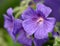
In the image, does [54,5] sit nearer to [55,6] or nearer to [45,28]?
[55,6]

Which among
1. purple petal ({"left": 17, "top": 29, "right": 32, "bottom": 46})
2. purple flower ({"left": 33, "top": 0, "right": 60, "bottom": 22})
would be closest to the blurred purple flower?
purple petal ({"left": 17, "top": 29, "right": 32, "bottom": 46})

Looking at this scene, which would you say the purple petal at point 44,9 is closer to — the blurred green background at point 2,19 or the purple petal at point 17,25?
the purple petal at point 17,25

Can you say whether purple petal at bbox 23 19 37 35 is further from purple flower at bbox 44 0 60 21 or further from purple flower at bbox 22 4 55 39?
purple flower at bbox 44 0 60 21

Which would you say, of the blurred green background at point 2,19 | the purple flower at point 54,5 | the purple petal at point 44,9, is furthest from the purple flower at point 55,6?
the blurred green background at point 2,19

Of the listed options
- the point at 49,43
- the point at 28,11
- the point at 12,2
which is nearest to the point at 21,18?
the point at 28,11

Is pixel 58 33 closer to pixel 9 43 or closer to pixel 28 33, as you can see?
pixel 28 33

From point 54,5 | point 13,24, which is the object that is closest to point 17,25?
point 13,24

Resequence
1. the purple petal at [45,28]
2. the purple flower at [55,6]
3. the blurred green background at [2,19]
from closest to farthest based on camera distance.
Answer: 1. the purple petal at [45,28]
2. the purple flower at [55,6]
3. the blurred green background at [2,19]
